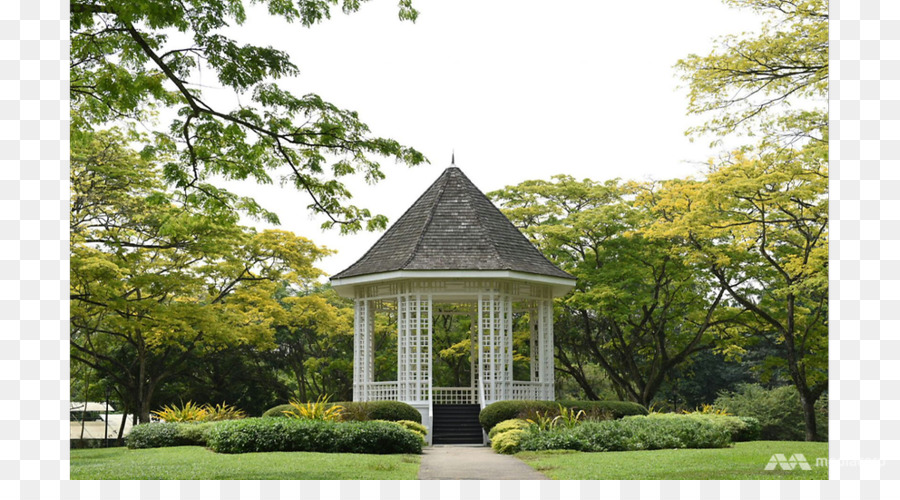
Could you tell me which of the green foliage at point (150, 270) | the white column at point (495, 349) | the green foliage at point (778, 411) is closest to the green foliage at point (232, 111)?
the green foliage at point (150, 270)

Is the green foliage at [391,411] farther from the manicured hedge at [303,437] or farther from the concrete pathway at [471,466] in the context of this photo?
the manicured hedge at [303,437]

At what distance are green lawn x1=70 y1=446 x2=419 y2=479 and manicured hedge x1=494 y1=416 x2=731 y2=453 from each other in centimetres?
235

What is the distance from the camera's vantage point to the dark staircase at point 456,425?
18.3 m

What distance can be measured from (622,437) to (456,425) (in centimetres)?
555

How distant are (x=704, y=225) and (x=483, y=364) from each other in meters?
7.03

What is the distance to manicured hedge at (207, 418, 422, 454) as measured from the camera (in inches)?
Result: 527

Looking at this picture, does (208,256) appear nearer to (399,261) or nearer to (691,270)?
(399,261)

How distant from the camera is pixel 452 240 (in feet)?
64.9

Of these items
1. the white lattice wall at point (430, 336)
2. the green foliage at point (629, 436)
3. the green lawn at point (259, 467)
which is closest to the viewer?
the green lawn at point (259, 467)

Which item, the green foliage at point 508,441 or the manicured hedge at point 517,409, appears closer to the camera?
the green foliage at point 508,441

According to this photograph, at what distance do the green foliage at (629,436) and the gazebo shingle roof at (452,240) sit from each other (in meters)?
5.08

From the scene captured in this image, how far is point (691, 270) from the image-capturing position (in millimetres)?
24828

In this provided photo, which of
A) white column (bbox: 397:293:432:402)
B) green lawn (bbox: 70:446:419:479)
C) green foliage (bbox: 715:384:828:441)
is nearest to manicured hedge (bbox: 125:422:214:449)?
green lawn (bbox: 70:446:419:479)
